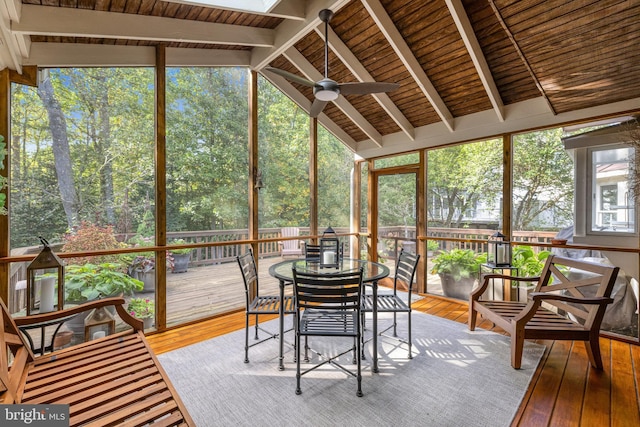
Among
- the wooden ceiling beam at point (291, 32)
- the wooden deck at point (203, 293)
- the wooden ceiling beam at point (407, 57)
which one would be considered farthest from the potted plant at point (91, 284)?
the wooden ceiling beam at point (407, 57)

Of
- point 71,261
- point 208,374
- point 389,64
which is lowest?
point 208,374

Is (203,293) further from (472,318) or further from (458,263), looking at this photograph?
(458,263)

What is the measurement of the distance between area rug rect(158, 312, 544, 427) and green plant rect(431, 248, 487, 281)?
1433 millimetres

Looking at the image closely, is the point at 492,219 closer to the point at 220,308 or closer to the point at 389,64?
the point at 389,64

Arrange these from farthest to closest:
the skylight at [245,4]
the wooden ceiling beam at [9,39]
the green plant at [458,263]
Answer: the green plant at [458,263] < the skylight at [245,4] < the wooden ceiling beam at [9,39]


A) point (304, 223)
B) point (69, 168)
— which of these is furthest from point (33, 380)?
point (304, 223)

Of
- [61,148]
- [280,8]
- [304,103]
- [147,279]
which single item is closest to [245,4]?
[280,8]

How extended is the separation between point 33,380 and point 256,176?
10.5 feet

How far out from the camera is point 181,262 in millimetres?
3875

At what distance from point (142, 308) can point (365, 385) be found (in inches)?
105

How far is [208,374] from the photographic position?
2.67 metres

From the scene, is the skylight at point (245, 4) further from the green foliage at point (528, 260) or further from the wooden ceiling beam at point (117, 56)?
the green foliage at point (528, 260)

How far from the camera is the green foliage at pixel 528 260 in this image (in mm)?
4027

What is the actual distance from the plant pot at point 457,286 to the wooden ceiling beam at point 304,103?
2.87 metres
